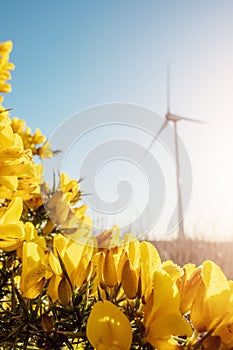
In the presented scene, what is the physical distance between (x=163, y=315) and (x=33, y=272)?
0.47 ft

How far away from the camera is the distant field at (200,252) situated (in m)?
4.15

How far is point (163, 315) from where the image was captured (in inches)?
13.8

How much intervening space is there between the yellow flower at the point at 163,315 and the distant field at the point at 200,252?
146 inches

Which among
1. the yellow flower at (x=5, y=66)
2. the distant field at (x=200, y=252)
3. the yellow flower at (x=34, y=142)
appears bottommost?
the distant field at (x=200, y=252)

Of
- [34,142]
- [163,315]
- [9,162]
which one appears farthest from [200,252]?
[163,315]

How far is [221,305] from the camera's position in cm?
36

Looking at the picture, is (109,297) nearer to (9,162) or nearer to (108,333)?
(108,333)

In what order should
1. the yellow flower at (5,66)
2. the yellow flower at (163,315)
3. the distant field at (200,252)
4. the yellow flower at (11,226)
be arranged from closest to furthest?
1. the yellow flower at (163,315)
2. the yellow flower at (11,226)
3. the yellow flower at (5,66)
4. the distant field at (200,252)

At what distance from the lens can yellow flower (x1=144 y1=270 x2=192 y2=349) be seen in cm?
34

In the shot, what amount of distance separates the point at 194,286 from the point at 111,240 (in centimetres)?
20

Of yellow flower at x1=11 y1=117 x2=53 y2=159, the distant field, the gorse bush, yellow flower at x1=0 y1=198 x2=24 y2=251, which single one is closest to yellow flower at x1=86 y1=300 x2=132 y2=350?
the gorse bush

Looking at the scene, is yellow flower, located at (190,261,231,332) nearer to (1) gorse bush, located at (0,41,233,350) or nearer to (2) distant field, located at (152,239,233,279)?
(1) gorse bush, located at (0,41,233,350)

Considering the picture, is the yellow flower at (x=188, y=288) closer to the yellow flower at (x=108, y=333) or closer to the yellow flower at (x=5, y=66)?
the yellow flower at (x=108, y=333)

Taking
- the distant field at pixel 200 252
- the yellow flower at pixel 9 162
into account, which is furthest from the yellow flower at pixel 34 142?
the distant field at pixel 200 252
